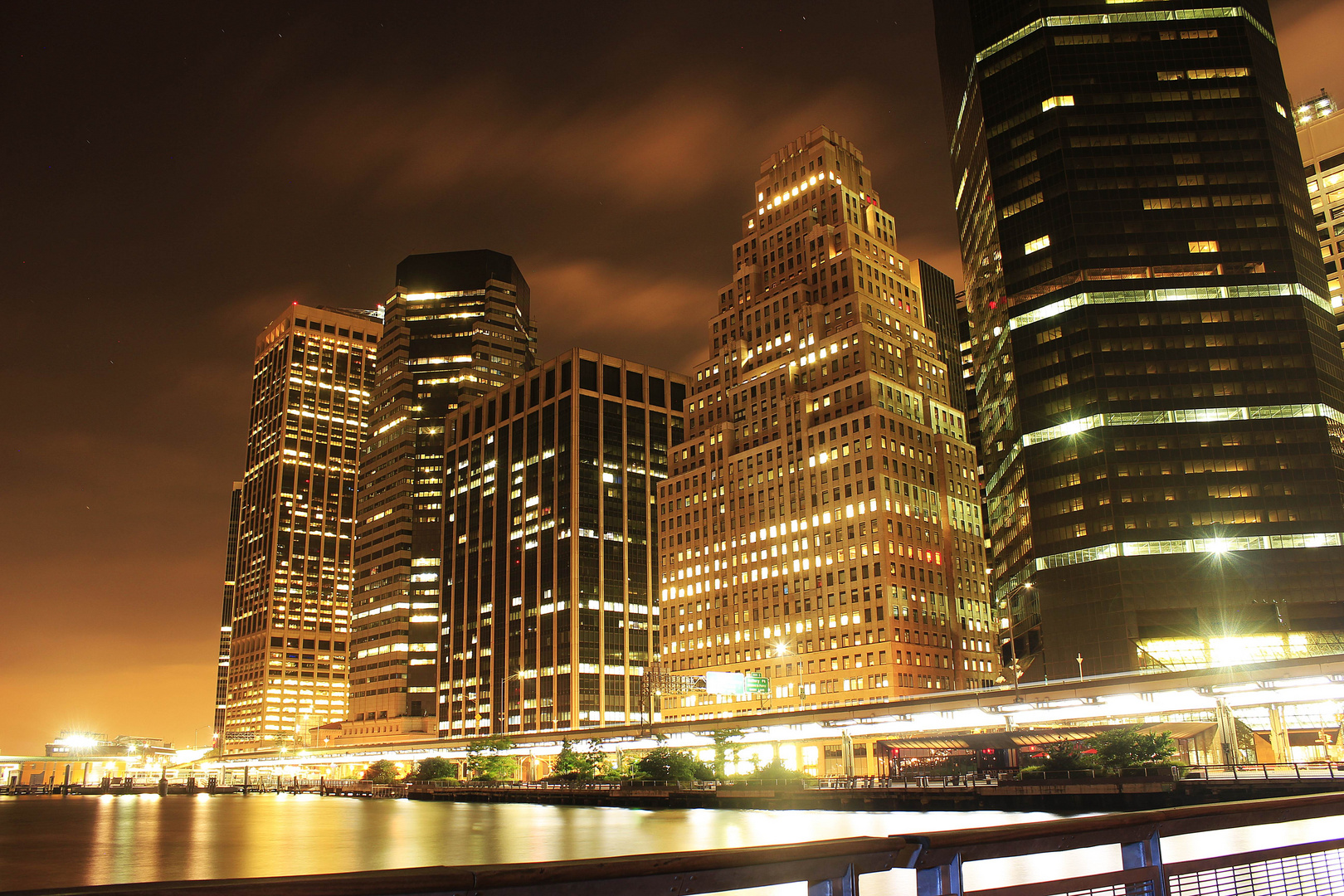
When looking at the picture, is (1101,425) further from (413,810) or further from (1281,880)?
(1281,880)

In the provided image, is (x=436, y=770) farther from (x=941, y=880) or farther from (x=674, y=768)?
(x=941, y=880)

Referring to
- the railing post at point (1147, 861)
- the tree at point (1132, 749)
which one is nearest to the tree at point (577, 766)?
the tree at point (1132, 749)

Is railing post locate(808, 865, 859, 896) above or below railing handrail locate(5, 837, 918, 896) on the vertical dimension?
below

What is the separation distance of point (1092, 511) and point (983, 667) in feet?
175

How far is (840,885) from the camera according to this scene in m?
6.72

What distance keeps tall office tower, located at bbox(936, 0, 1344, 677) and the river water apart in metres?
80.4

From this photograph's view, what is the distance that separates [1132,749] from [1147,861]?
7845cm

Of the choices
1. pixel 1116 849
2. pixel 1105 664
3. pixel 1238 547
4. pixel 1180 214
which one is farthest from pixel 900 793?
pixel 1180 214

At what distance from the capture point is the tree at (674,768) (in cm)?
12100

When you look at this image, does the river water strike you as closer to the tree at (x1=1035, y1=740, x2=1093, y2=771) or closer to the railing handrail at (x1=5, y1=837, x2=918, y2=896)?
the tree at (x1=1035, y1=740, x2=1093, y2=771)

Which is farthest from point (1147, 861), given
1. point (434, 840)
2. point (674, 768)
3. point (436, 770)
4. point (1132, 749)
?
point (436, 770)

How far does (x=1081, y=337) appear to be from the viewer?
6304 inches

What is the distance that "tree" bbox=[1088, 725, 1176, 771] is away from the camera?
2995 inches

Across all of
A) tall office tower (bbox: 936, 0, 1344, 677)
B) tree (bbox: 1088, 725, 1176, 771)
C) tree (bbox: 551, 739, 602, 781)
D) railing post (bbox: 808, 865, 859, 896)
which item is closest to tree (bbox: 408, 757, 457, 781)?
tree (bbox: 551, 739, 602, 781)
